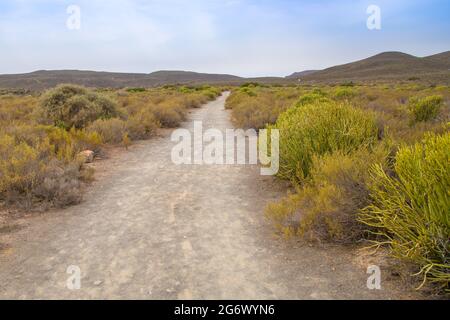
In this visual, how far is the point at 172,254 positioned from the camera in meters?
4.39

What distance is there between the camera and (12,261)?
430cm

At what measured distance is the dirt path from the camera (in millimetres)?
3637

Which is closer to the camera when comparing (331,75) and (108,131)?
(108,131)

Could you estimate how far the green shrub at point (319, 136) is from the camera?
645cm

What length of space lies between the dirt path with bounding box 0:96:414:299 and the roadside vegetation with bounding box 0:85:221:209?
0.57 metres

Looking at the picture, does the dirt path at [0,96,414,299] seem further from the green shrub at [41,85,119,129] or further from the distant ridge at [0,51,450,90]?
the distant ridge at [0,51,450,90]

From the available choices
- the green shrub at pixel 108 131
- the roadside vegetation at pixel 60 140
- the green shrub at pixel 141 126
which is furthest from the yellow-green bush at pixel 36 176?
the green shrub at pixel 141 126

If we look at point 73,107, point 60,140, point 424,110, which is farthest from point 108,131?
point 424,110

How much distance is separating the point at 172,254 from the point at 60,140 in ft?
21.1

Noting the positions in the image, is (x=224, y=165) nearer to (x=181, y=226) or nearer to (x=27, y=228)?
(x=181, y=226)

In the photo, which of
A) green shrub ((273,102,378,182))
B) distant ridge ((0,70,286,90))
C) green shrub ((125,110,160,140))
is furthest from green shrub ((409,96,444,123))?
distant ridge ((0,70,286,90))

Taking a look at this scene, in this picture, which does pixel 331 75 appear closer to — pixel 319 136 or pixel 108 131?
pixel 108 131
